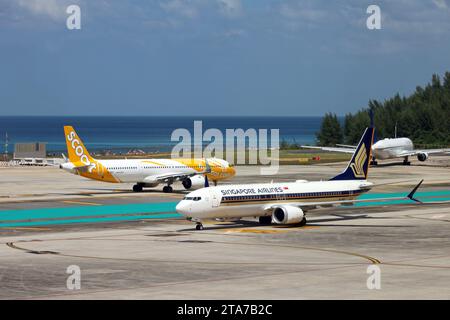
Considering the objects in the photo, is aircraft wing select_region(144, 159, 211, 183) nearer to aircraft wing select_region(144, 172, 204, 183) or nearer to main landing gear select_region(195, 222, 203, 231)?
aircraft wing select_region(144, 172, 204, 183)

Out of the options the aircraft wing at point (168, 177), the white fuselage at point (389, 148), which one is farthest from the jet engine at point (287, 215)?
the white fuselage at point (389, 148)

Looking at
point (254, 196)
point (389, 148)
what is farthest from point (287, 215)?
point (389, 148)

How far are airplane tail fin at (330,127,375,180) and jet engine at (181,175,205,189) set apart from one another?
100 ft

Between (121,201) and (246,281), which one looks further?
(121,201)

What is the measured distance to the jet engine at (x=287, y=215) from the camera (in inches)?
2827

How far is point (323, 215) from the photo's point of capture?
272ft

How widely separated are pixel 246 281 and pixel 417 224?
3231 cm

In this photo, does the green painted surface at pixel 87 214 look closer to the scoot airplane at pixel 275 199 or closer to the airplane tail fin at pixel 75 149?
the scoot airplane at pixel 275 199

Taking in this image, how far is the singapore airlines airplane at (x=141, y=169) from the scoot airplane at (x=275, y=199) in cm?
2559

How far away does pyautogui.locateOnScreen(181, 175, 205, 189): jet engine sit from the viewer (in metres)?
107

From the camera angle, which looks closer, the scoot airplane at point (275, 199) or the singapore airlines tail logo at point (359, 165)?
the scoot airplane at point (275, 199)

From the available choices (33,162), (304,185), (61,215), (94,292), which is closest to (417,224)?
(304,185)

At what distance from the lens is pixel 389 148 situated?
149m
